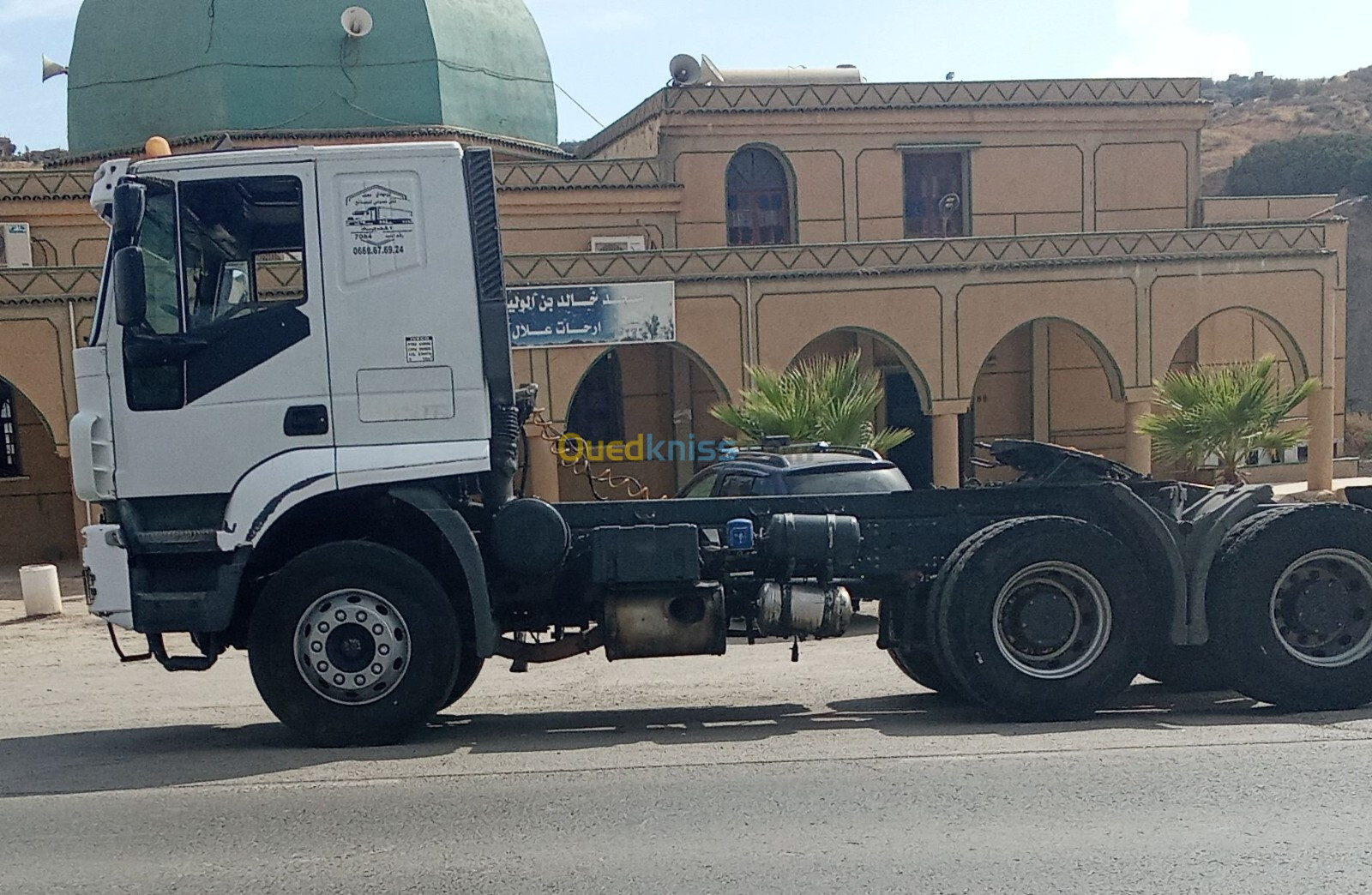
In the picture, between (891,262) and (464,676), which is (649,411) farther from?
(464,676)

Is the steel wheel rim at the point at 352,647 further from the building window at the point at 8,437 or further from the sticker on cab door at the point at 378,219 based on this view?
the building window at the point at 8,437

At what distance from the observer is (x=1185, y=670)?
7.75m

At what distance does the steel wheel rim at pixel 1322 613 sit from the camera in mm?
7016

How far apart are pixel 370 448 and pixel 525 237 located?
1746cm

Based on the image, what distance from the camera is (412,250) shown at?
257 inches

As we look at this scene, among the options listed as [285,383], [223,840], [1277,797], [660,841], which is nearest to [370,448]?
[285,383]

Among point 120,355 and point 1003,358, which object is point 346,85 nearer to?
point 1003,358

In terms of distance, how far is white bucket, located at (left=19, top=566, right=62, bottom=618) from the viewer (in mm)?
14312

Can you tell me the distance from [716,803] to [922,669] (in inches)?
119

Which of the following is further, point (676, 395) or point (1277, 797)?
point (676, 395)

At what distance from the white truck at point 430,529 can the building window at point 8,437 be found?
57.4 ft

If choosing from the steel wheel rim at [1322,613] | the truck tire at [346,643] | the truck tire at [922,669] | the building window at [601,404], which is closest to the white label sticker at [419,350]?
the truck tire at [346,643]

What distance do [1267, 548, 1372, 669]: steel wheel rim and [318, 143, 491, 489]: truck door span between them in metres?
4.75

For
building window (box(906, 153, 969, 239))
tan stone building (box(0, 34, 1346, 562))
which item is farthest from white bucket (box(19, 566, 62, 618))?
building window (box(906, 153, 969, 239))
